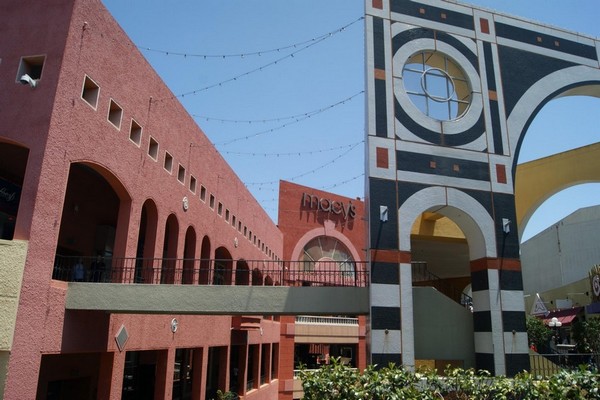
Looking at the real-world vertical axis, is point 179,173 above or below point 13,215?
above

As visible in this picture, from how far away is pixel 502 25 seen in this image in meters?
17.0

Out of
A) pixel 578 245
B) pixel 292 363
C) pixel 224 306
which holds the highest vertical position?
pixel 578 245

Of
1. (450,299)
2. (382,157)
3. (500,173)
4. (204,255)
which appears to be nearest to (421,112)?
(382,157)

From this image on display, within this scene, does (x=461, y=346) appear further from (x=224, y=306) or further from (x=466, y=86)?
(x=466, y=86)

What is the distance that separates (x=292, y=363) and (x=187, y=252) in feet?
51.3

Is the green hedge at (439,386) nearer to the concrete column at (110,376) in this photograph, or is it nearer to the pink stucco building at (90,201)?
the pink stucco building at (90,201)

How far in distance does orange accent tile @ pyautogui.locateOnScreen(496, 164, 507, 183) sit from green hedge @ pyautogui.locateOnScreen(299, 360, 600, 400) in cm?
634

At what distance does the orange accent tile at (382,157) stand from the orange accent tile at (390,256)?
7.76 ft

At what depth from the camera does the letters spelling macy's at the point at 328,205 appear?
35250 mm

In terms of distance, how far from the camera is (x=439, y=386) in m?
10.6

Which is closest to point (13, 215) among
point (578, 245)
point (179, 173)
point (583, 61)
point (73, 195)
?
point (73, 195)

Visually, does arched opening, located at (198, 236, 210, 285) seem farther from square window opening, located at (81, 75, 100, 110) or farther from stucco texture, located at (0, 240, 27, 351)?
stucco texture, located at (0, 240, 27, 351)

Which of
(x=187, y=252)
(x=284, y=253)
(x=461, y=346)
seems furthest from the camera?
(x=284, y=253)

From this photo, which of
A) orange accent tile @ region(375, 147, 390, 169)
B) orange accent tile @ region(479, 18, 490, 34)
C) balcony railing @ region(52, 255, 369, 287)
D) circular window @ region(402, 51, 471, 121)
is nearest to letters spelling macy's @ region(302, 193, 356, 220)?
balcony railing @ region(52, 255, 369, 287)
